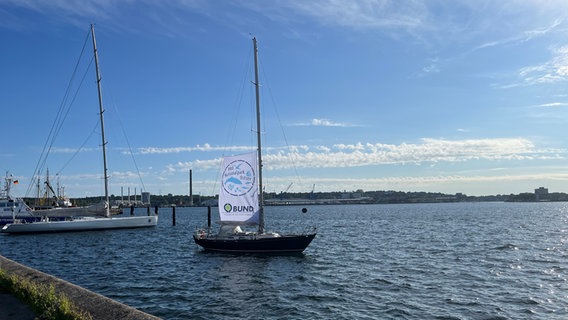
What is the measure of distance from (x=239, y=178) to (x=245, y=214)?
8.86ft

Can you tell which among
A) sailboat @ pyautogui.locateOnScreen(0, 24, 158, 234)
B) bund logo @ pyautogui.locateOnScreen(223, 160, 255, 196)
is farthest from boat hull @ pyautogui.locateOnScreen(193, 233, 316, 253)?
sailboat @ pyautogui.locateOnScreen(0, 24, 158, 234)

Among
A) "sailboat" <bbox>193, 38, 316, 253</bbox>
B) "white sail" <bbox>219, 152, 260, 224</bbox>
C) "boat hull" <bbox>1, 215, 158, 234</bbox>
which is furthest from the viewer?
"boat hull" <bbox>1, 215, 158, 234</bbox>

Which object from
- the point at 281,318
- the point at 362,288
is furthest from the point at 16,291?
the point at 362,288

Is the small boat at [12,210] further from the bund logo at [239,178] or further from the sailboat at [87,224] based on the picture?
the bund logo at [239,178]

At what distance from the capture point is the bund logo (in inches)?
1332

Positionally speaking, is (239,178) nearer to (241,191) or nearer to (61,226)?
(241,191)

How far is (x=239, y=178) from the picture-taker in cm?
3403

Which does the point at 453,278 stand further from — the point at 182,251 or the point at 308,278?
the point at 182,251

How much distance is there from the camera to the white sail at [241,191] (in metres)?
33.7

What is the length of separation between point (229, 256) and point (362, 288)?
13.8 metres

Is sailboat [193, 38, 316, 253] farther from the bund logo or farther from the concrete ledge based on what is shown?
the concrete ledge

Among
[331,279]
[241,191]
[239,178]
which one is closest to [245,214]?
[241,191]

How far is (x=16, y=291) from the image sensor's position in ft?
36.9

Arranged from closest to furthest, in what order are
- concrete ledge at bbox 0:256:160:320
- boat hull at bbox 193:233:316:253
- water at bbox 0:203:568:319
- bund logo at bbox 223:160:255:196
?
concrete ledge at bbox 0:256:160:320 → water at bbox 0:203:568:319 → boat hull at bbox 193:233:316:253 → bund logo at bbox 223:160:255:196
